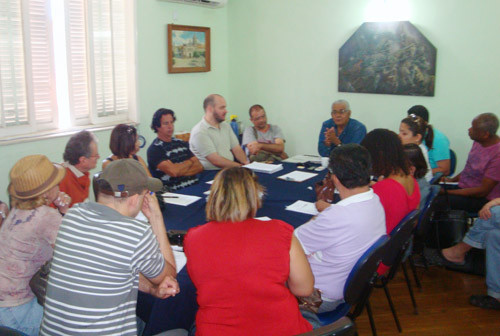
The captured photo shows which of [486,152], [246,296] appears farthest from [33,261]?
[486,152]

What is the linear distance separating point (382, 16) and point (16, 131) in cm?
394

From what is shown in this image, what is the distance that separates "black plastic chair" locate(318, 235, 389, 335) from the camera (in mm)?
2041

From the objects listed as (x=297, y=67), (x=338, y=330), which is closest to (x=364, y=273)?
(x=338, y=330)

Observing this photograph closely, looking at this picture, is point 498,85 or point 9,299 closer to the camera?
point 9,299

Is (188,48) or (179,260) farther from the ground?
(188,48)

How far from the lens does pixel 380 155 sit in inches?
109

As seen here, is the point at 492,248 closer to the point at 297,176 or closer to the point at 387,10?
the point at 297,176

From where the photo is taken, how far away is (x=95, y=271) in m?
1.51

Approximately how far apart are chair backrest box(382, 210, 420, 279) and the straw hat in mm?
1594

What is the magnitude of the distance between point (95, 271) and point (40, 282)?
1.76 feet

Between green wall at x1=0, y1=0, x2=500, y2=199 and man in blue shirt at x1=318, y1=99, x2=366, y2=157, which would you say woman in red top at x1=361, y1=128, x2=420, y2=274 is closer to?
man in blue shirt at x1=318, y1=99, x2=366, y2=157

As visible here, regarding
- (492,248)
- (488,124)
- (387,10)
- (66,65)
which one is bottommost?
(492,248)

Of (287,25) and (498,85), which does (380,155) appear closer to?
(498,85)

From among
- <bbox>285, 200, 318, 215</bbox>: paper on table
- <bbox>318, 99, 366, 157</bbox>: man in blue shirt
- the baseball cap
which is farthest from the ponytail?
the baseball cap
